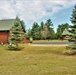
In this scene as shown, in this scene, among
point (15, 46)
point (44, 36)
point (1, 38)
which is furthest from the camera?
point (44, 36)

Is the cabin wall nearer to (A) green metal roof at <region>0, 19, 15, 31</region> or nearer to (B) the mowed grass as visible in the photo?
(A) green metal roof at <region>0, 19, 15, 31</region>

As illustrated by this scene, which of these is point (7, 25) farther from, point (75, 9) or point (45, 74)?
point (45, 74)

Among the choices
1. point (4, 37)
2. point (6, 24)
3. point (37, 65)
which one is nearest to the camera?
point (37, 65)

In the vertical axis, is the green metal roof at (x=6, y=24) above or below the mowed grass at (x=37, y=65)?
above

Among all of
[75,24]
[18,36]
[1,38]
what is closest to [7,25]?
[1,38]

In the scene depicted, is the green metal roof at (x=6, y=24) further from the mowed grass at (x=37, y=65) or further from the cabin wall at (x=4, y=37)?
the mowed grass at (x=37, y=65)

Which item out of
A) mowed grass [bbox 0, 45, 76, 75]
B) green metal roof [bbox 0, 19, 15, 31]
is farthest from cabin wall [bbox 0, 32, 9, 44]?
mowed grass [bbox 0, 45, 76, 75]

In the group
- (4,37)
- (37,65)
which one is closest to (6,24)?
(4,37)

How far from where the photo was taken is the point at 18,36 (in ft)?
132

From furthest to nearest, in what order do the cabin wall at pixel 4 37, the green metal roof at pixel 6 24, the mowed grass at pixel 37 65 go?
the green metal roof at pixel 6 24 → the cabin wall at pixel 4 37 → the mowed grass at pixel 37 65

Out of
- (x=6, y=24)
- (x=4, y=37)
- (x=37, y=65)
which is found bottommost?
(x=37, y=65)

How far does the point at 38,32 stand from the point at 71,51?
6195 cm

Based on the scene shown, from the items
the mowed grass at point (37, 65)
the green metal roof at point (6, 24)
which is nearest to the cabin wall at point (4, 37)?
the green metal roof at point (6, 24)

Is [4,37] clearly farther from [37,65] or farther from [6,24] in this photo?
[37,65]
